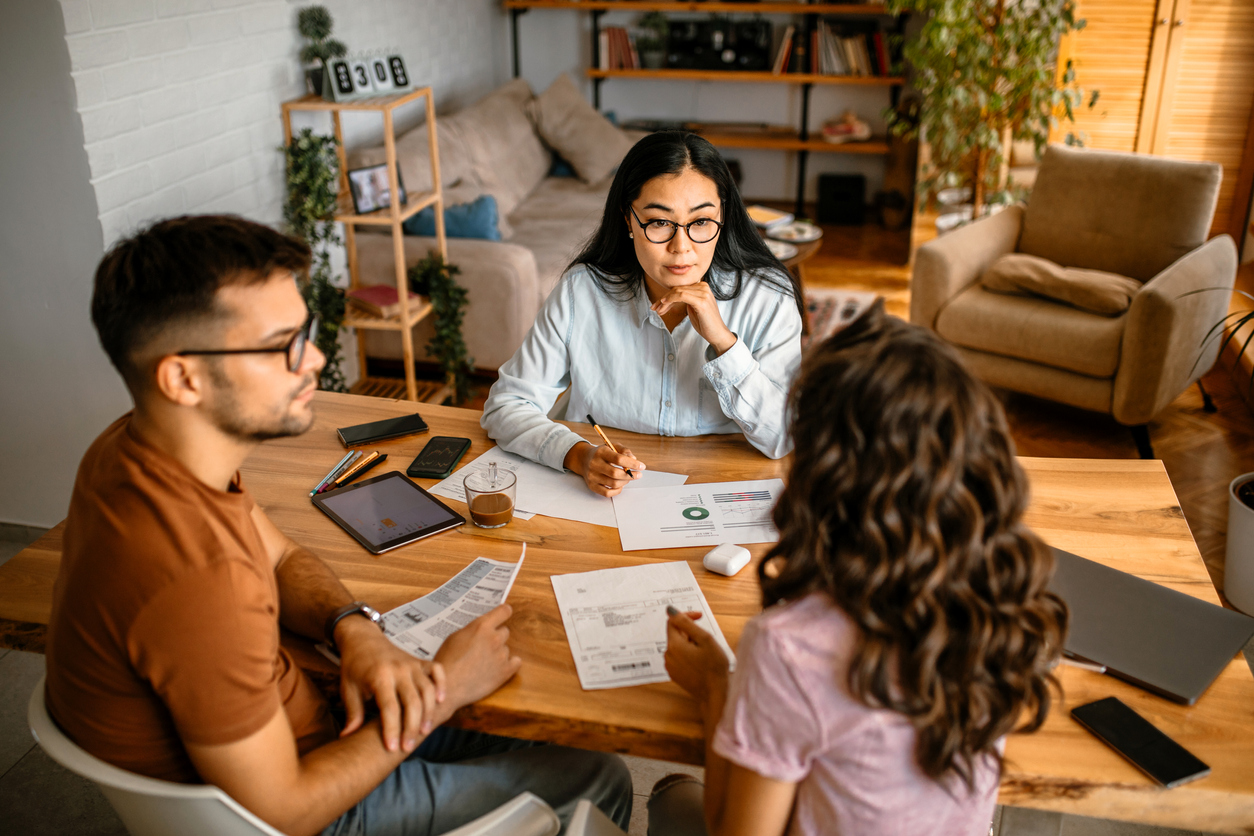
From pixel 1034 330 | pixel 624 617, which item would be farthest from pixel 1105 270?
pixel 624 617

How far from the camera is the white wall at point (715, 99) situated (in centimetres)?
599

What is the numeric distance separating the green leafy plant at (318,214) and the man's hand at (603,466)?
5.95 feet

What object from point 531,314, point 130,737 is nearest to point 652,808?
point 130,737

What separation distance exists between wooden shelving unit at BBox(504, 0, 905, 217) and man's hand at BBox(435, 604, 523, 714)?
15.8 ft

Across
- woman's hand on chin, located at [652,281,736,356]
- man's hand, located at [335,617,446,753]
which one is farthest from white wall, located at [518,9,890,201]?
man's hand, located at [335,617,446,753]

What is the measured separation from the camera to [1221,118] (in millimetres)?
4617

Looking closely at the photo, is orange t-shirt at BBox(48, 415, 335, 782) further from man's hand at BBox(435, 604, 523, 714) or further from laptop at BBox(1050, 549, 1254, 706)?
laptop at BBox(1050, 549, 1254, 706)

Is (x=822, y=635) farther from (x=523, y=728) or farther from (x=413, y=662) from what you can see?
(x=413, y=662)

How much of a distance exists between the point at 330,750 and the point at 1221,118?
5188 mm

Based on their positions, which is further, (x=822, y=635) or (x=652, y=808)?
(x=652, y=808)

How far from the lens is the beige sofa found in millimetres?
3555

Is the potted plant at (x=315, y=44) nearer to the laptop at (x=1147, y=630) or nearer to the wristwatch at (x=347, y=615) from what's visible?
the wristwatch at (x=347, y=615)

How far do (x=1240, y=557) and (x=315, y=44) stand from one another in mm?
3322

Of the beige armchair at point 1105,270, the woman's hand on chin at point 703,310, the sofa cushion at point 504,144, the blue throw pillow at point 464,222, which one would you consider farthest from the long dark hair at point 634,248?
the sofa cushion at point 504,144
